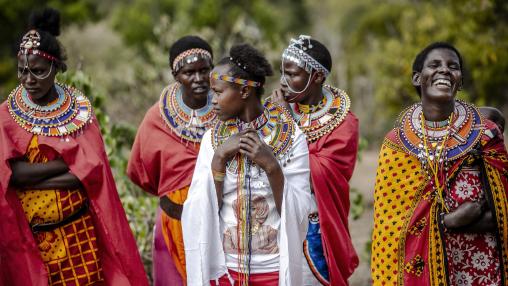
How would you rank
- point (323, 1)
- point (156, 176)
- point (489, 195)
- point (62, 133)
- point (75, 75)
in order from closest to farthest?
point (489, 195), point (62, 133), point (156, 176), point (75, 75), point (323, 1)

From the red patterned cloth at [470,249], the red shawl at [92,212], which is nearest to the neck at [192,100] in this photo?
the red shawl at [92,212]

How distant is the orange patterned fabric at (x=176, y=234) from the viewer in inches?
231

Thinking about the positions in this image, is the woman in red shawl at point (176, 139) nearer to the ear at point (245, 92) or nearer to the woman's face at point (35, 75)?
the woman's face at point (35, 75)

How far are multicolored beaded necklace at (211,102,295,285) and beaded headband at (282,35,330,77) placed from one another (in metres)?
0.68

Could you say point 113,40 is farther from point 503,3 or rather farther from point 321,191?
point 321,191

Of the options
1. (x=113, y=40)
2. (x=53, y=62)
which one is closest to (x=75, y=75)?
(x=53, y=62)

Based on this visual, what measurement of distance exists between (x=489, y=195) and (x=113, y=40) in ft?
99.4

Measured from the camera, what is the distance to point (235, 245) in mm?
4625

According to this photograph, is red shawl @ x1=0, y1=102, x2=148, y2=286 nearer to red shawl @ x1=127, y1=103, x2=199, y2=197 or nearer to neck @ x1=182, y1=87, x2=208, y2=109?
red shawl @ x1=127, y1=103, x2=199, y2=197

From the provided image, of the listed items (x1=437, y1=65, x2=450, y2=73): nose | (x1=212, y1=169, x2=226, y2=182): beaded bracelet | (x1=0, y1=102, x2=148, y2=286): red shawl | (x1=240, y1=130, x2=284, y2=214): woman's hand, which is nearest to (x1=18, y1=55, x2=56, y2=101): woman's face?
(x1=0, y1=102, x2=148, y2=286): red shawl

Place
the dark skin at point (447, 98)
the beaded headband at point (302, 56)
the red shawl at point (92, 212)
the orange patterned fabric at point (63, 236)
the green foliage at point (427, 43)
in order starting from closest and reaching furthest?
1. the dark skin at point (447, 98)
2. the red shawl at point (92, 212)
3. the orange patterned fabric at point (63, 236)
4. the beaded headband at point (302, 56)
5. the green foliage at point (427, 43)

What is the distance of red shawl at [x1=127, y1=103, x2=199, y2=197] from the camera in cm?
588

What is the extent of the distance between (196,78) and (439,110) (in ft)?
6.46

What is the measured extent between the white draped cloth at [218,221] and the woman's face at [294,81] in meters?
0.73
